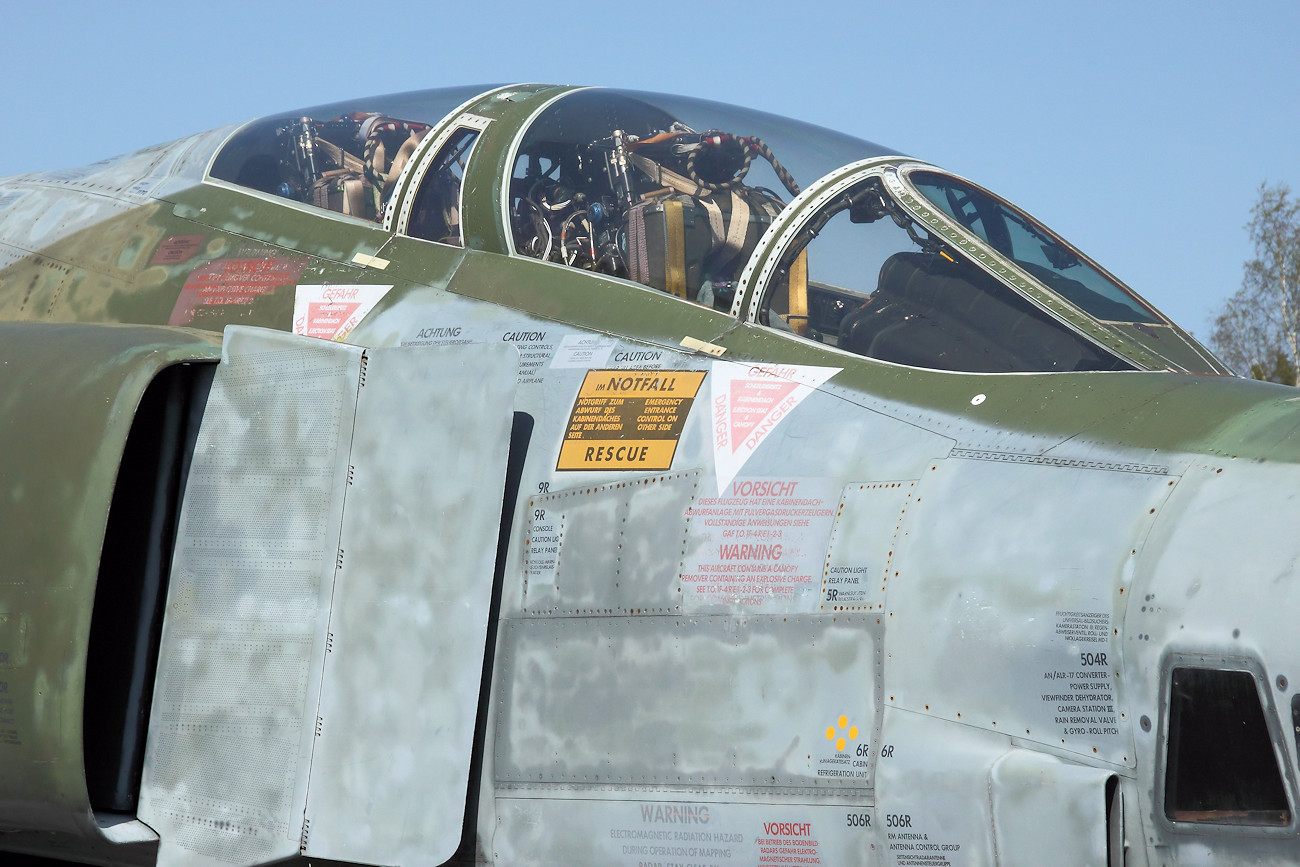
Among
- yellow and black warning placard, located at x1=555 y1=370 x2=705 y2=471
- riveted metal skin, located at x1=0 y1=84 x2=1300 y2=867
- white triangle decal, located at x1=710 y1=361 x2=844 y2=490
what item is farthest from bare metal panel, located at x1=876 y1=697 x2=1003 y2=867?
yellow and black warning placard, located at x1=555 y1=370 x2=705 y2=471

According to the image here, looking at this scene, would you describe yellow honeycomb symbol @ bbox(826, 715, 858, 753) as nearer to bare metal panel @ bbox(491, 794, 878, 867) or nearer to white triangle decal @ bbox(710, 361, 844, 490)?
bare metal panel @ bbox(491, 794, 878, 867)

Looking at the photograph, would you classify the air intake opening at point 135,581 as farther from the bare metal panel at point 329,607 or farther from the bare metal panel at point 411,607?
the bare metal panel at point 411,607

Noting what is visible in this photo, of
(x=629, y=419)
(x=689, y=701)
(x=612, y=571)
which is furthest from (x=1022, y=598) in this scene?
(x=629, y=419)

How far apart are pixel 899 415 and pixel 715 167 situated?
5.32ft

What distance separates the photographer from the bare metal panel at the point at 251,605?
15.8 ft

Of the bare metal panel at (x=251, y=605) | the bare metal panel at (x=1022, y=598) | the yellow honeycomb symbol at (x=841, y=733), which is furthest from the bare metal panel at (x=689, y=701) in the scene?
the bare metal panel at (x=251, y=605)

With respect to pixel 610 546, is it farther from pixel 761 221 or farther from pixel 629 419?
pixel 761 221

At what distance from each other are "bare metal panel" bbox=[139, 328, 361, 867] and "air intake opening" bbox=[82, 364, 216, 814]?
0.41 feet

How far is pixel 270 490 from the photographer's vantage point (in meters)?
5.11

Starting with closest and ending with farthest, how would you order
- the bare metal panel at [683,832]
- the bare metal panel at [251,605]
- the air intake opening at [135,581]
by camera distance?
the bare metal panel at [683,832], the bare metal panel at [251,605], the air intake opening at [135,581]

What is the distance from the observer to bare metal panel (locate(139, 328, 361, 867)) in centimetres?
480

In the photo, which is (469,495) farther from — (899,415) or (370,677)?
(899,415)

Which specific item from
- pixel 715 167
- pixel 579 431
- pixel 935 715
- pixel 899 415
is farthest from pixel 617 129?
pixel 935 715

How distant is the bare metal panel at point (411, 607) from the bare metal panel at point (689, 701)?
0.21 meters
